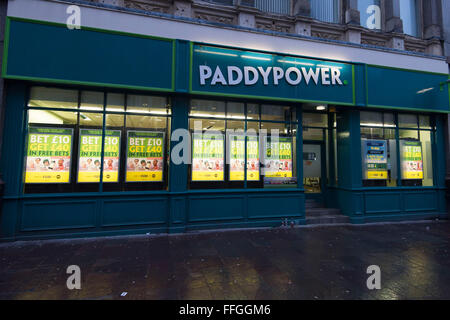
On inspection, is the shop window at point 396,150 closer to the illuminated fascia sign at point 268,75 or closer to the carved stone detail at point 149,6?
the illuminated fascia sign at point 268,75

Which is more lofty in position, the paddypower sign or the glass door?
the paddypower sign

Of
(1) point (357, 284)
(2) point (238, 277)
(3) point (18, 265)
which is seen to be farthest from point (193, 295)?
(3) point (18, 265)

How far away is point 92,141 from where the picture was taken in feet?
20.7

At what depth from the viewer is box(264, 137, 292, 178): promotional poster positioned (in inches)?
295

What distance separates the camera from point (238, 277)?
3986mm

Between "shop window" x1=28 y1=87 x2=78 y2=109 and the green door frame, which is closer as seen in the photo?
"shop window" x1=28 y1=87 x2=78 y2=109

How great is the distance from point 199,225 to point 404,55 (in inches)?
382

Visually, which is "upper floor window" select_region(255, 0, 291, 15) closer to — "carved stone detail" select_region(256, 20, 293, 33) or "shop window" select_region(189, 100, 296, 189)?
"carved stone detail" select_region(256, 20, 293, 33)

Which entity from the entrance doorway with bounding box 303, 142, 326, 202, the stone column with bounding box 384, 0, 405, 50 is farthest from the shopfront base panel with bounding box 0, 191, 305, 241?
the stone column with bounding box 384, 0, 405, 50

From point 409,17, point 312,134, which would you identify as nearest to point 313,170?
point 312,134

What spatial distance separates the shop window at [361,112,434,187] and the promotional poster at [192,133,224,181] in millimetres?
5164

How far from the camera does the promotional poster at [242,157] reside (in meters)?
7.23

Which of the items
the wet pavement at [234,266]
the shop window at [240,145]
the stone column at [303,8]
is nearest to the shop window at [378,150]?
the wet pavement at [234,266]

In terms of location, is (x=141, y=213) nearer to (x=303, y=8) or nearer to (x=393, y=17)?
(x=303, y=8)
